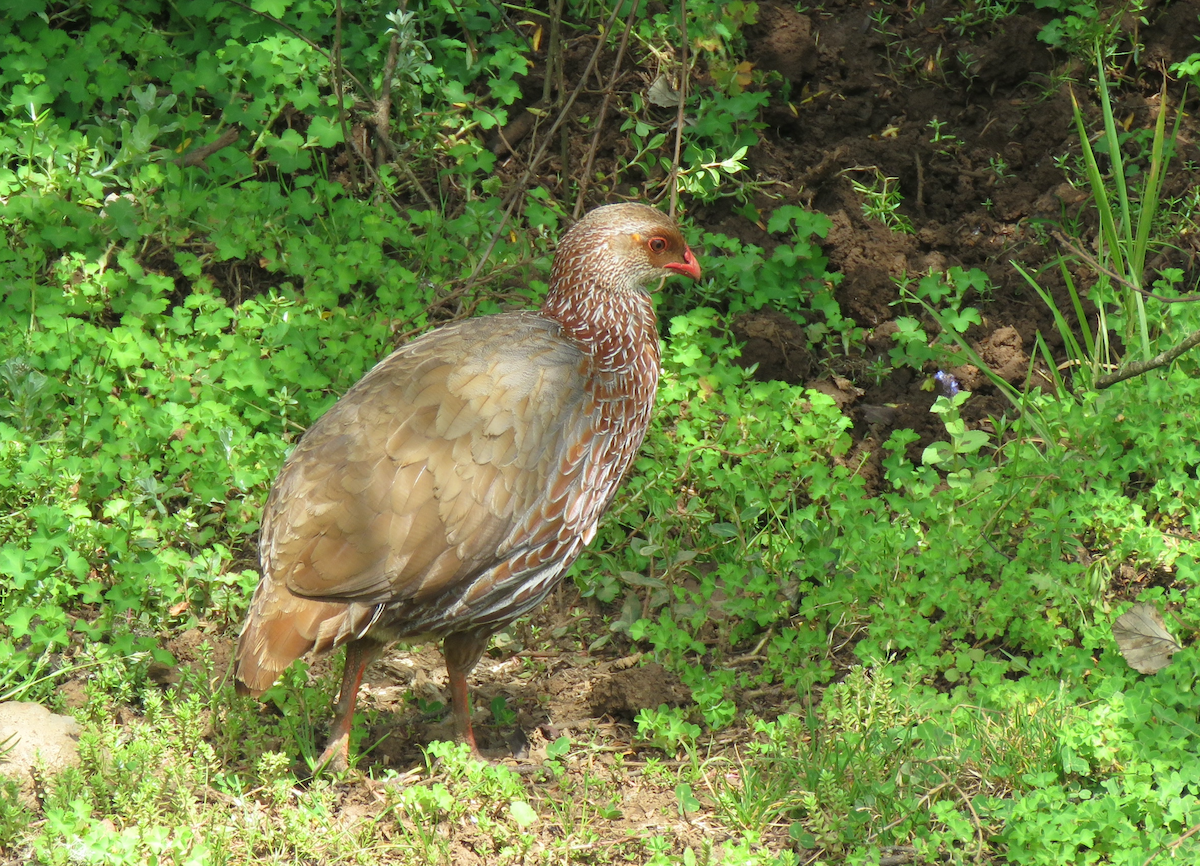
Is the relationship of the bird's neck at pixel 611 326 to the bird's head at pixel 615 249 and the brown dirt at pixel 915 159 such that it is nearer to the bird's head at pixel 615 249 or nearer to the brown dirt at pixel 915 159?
the bird's head at pixel 615 249

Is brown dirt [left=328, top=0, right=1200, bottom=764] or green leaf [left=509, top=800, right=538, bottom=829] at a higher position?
brown dirt [left=328, top=0, right=1200, bottom=764]

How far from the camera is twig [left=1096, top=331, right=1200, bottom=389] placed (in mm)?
4469

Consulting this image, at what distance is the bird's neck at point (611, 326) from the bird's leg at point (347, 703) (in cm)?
125

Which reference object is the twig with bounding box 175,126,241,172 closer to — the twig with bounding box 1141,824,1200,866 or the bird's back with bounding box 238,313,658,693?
the bird's back with bounding box 238,313,658,693

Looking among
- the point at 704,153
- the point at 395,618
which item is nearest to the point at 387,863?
the point at 395,618

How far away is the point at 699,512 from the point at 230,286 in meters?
2.73

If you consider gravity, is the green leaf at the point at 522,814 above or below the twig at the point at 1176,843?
below

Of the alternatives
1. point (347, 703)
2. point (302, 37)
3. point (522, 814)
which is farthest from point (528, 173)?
point (522, 814)

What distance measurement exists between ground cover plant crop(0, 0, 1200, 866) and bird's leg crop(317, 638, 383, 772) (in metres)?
0.09

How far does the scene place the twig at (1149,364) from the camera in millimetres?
4469

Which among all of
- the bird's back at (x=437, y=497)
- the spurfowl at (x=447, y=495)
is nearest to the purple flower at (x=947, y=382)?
the spurfowl at (x=447, y=495)

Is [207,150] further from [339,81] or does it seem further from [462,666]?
[462,666]

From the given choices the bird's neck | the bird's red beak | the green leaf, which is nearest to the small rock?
the green leaf

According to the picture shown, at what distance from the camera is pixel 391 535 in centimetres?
403
